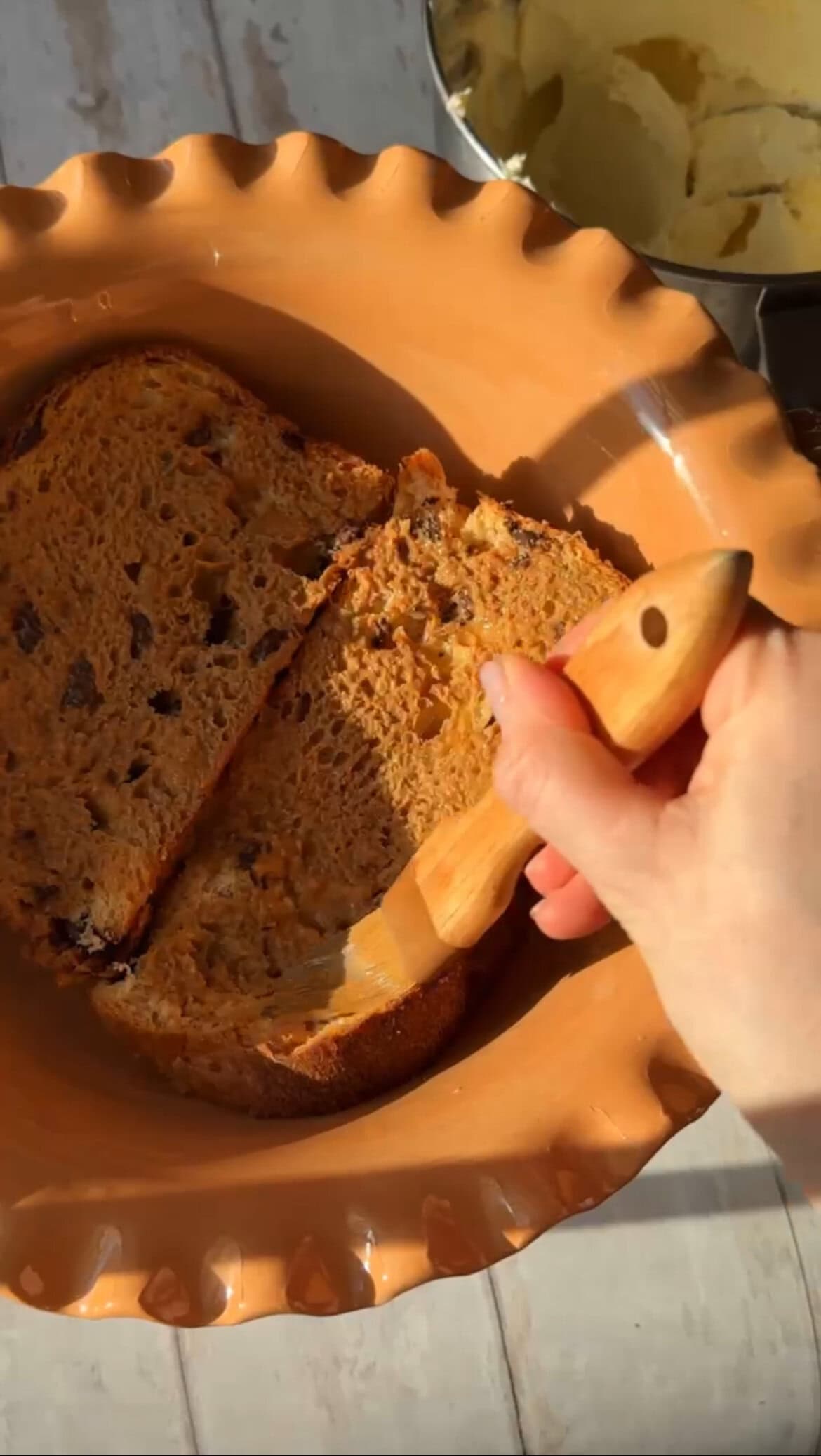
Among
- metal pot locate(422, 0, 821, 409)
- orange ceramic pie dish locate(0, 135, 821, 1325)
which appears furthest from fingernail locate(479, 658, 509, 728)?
metal pot locate(422, 0, 821, 409)

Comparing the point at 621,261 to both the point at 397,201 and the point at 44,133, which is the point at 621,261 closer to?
the point at 397,201

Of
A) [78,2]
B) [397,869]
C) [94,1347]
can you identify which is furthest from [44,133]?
[94,1347]

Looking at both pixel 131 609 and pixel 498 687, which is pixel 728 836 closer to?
pixel 498 687

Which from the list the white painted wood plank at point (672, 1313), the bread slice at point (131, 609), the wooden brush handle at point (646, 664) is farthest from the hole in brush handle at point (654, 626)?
the white painted wood plank at point (672, 1313)

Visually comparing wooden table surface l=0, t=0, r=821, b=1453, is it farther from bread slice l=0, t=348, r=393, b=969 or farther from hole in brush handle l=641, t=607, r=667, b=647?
hole in brush handle l=641, t=607, r=667, b=647

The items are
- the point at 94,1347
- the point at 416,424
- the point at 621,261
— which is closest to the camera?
the point at 621,261

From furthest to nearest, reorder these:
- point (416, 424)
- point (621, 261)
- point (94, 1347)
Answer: point (94, 1347) → point (416, 424) → point (621, 261)
